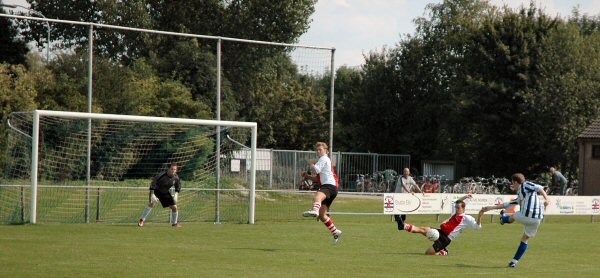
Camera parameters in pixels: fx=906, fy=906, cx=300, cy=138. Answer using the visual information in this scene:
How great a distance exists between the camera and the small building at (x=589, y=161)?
53281 millimetres

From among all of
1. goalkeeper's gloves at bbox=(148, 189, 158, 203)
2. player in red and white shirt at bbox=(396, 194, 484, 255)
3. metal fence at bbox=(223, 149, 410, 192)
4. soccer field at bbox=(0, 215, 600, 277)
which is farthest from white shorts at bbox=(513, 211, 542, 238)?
metal fence at bbox=(223, 149, 410, 192)

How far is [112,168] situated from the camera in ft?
91.4

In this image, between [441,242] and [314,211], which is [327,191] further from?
[441,242]

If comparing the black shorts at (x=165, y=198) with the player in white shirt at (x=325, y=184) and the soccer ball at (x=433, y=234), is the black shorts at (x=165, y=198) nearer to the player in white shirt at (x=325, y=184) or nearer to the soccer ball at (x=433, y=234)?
the player in white shirt at (x=325, y=184)

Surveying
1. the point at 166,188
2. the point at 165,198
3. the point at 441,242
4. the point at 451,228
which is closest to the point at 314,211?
the point at 441,242

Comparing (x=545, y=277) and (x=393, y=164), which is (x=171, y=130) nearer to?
(x=545, y=277)

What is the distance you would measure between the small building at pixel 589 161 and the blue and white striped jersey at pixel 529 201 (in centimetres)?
3734

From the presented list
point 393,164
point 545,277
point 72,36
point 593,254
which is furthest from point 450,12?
point 545,277

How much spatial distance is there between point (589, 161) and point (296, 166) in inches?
886

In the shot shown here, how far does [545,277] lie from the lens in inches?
610

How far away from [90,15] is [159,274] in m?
42.3

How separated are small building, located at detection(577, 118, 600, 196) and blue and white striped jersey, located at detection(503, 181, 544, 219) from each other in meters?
37.3

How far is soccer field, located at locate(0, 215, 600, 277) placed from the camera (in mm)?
15109

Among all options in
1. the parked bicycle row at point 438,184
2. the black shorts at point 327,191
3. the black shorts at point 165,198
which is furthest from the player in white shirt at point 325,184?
the parked bicycle row at point 438,184
